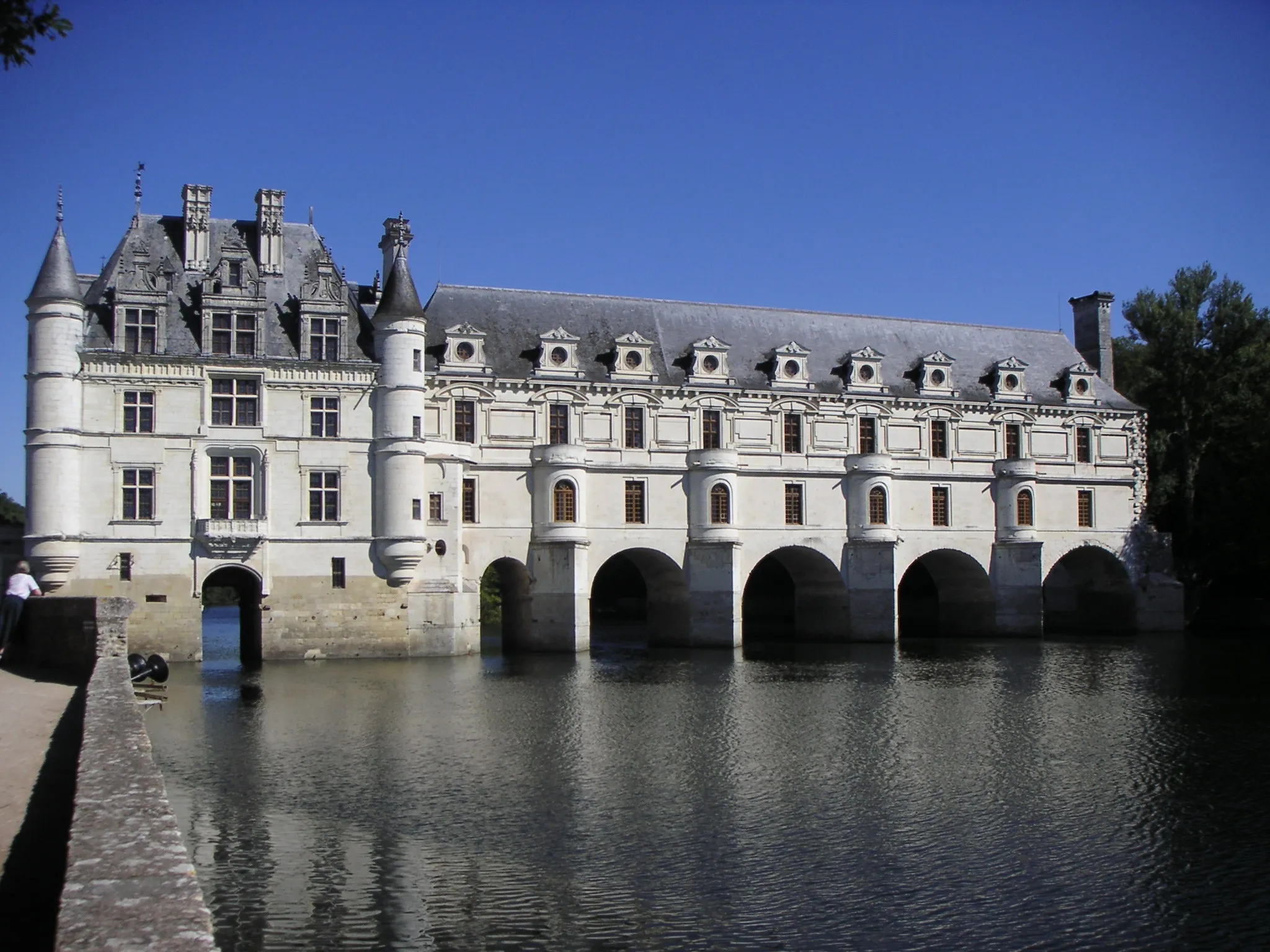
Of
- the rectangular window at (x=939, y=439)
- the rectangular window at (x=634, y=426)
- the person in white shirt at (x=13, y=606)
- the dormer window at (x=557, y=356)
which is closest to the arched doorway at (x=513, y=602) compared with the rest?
the rectangular window at (x=634, y=426)

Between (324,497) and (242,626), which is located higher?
(324,497)

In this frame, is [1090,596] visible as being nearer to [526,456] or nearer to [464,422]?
[526,456]

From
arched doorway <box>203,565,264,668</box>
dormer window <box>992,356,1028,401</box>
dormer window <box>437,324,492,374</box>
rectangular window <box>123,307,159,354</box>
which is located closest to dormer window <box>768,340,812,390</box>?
dormer window <box>992,356,1028,401</box>

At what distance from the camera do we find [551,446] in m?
42.9

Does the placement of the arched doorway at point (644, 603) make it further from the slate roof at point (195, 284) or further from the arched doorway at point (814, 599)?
the slate roof at point (195, 284)

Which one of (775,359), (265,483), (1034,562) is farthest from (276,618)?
(1034,562)

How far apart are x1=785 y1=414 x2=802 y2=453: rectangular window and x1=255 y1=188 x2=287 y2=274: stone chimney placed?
19.1 m

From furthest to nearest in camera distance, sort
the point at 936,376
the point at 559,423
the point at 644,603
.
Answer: the point at 644,603, the point at 936,376, the point at 559,423

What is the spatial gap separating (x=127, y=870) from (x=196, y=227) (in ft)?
116

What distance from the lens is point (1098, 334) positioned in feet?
181

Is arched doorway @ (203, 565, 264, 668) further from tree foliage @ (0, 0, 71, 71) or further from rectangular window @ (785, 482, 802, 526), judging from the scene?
tree foliage @ (0, 0, 71, 71)

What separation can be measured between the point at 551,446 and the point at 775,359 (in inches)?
396

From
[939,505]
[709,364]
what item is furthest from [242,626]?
[939,505]

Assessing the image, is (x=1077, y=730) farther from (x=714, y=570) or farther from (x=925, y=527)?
(x=925, y=527)
